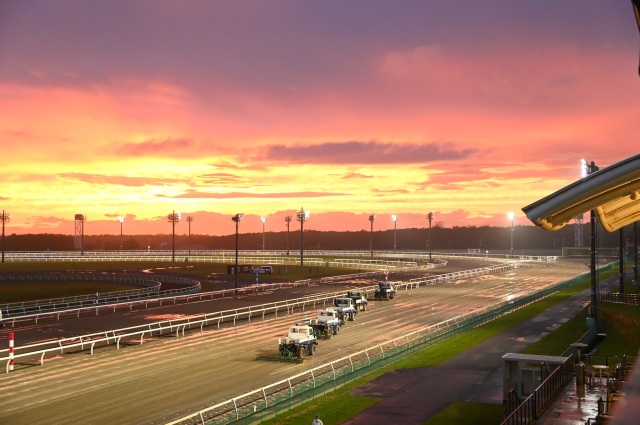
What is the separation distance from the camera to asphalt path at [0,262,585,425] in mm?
23828

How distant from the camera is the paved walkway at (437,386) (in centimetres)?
2311

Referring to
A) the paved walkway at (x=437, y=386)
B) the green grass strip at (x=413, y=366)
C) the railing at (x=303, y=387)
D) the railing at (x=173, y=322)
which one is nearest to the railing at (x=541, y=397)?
the railing at (x=303, y=387)

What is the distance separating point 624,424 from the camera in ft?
9.61

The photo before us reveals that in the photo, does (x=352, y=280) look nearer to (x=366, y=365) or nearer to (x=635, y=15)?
(x=366, y=365)

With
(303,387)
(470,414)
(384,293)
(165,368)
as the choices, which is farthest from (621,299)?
(165,368)

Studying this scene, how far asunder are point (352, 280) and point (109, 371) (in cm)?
5280

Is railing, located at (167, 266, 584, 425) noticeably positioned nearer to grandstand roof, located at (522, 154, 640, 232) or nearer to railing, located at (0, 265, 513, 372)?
grandstand roof, located at (522, 154, 640, 232)

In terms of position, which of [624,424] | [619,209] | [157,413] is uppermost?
[619,209]

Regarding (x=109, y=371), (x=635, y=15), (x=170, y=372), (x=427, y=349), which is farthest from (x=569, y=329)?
(x=635, y=15)

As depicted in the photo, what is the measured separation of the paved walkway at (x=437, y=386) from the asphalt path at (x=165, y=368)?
5.29 meters

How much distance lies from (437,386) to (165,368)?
12.9 m

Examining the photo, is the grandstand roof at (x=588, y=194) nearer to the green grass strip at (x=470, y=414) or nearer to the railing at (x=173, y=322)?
the green grass strip at (x=470, y=414)

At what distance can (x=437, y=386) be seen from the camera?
2717 centimetres

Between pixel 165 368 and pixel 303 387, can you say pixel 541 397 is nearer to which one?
pixel 303 387
